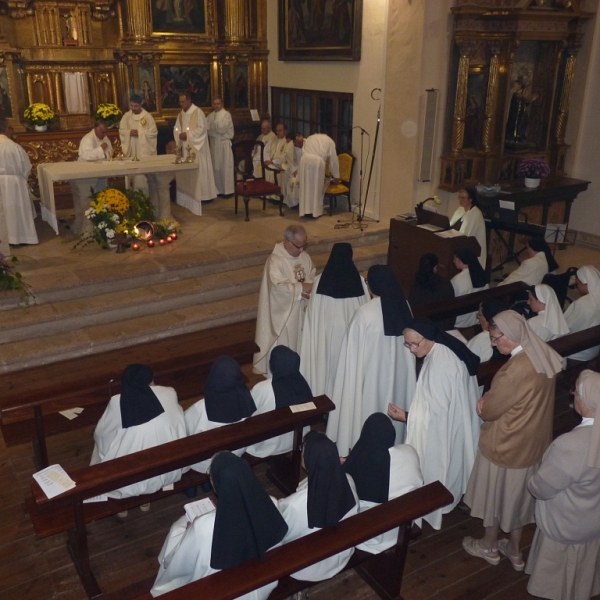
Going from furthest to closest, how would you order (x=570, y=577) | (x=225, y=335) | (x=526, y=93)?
(x=526, y=93) < (x=225, y=335) < (x=570, y=577)

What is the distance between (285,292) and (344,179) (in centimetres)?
547

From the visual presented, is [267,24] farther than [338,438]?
Yes

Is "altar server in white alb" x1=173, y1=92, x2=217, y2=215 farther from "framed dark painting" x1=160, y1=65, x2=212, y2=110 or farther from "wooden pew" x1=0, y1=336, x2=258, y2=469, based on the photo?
"wooden pew" x1=0, y1=336, x2=258, y2=469

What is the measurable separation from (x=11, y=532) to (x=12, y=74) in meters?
9.32

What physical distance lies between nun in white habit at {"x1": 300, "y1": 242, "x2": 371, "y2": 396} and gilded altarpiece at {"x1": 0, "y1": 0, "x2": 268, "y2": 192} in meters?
7.99

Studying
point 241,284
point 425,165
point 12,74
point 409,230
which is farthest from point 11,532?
point 12,74

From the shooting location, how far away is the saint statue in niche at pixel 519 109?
10.8m

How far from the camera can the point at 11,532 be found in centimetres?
452

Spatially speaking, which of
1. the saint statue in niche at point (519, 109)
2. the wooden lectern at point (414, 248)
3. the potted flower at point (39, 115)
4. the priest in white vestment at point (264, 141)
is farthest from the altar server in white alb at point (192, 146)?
the saint statue in niche at point (519, 109)

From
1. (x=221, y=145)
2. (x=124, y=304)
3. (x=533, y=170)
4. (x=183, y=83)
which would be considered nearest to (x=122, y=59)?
(x=183, y=83)

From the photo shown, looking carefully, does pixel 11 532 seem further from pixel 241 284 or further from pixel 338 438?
pixel 241 284

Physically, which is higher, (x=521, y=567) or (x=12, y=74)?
(x=12, y=74)

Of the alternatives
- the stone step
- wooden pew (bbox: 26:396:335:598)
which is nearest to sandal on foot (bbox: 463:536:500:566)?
wooden pew (bbox: 26:396:335:598)

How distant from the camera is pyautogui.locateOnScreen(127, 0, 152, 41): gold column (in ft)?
39.2
